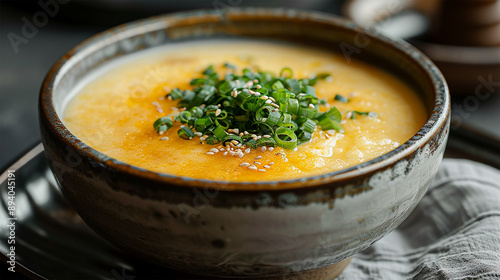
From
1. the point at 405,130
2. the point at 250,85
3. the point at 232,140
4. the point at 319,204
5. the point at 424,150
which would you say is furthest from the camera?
the point at 250,85

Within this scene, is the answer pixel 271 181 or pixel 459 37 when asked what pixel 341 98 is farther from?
pixel 459 37

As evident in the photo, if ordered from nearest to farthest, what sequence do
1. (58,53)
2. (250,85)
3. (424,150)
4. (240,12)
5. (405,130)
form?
(424,150) → (405,130) → (250,85) → (240,12) → (58,53)

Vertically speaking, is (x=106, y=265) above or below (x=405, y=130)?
below

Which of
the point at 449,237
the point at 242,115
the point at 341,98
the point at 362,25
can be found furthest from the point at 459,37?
the point at 242,115

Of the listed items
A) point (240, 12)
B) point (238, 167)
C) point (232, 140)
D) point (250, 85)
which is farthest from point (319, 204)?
point (240, 12)

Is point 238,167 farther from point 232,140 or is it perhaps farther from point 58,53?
point 58,53

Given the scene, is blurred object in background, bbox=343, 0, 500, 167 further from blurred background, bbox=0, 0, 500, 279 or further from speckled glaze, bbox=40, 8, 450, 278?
speckled glaze, bbox=40, 8, 450, 278
